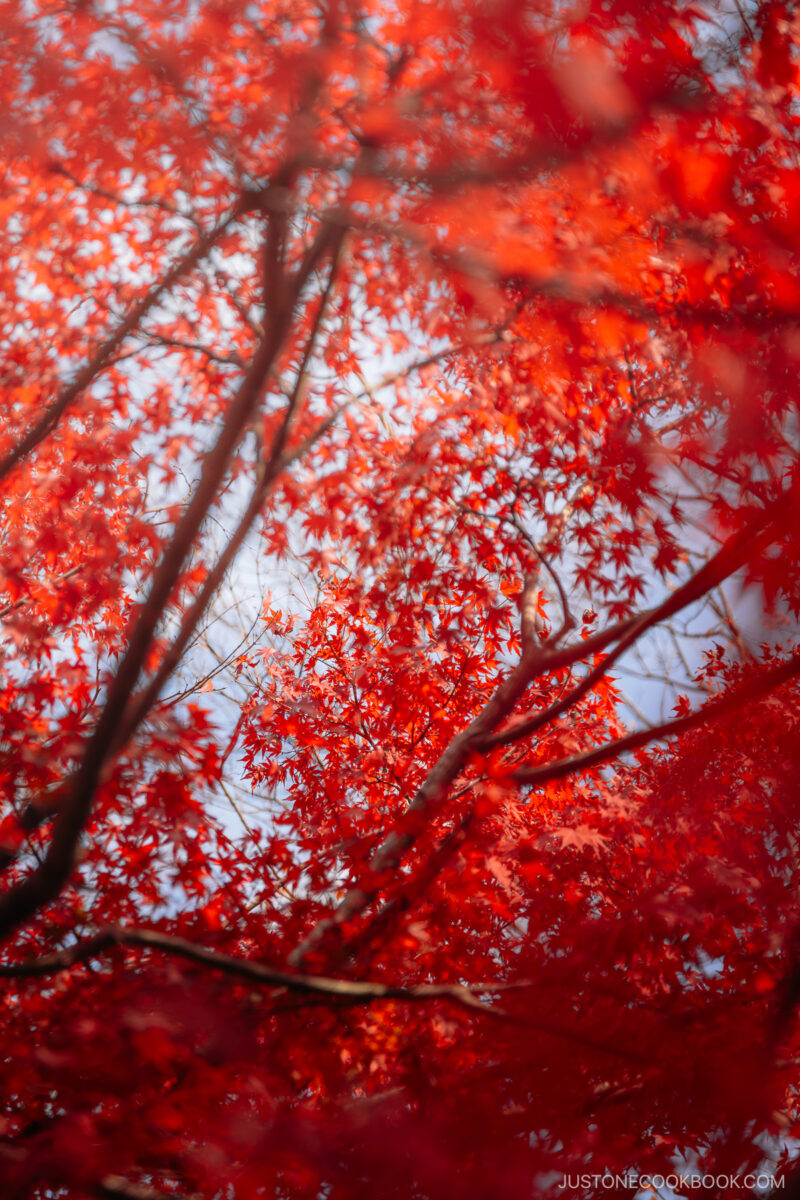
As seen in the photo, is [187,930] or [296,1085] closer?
[296,1085]

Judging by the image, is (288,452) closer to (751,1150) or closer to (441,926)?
(441,926)

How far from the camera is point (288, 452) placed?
10.4 feet

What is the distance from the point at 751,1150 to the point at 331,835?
3.70m

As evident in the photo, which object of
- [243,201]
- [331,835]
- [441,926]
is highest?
[243,201]

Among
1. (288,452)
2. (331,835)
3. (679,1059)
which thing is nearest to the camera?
(288,452)

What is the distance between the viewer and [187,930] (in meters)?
4.09

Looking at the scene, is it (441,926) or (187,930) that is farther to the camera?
(441,926)

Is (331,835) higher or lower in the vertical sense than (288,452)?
lower

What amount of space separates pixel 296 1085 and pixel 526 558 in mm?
3832

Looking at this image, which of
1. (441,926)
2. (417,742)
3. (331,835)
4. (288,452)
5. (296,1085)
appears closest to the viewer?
(288,452)

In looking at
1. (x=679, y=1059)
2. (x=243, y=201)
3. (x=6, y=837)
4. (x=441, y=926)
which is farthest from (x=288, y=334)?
(x=679, y=1059)

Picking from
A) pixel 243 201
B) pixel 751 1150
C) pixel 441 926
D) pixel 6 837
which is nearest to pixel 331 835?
pixel 441 926

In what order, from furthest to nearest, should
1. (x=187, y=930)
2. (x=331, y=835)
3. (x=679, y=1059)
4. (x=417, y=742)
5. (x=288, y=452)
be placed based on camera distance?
(x=417, y=742) < (x=331, y=835) < (x=679, y=1059) < (x=187, y=930) < (x=288, y=452)

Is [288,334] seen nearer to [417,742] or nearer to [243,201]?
[243,201]
